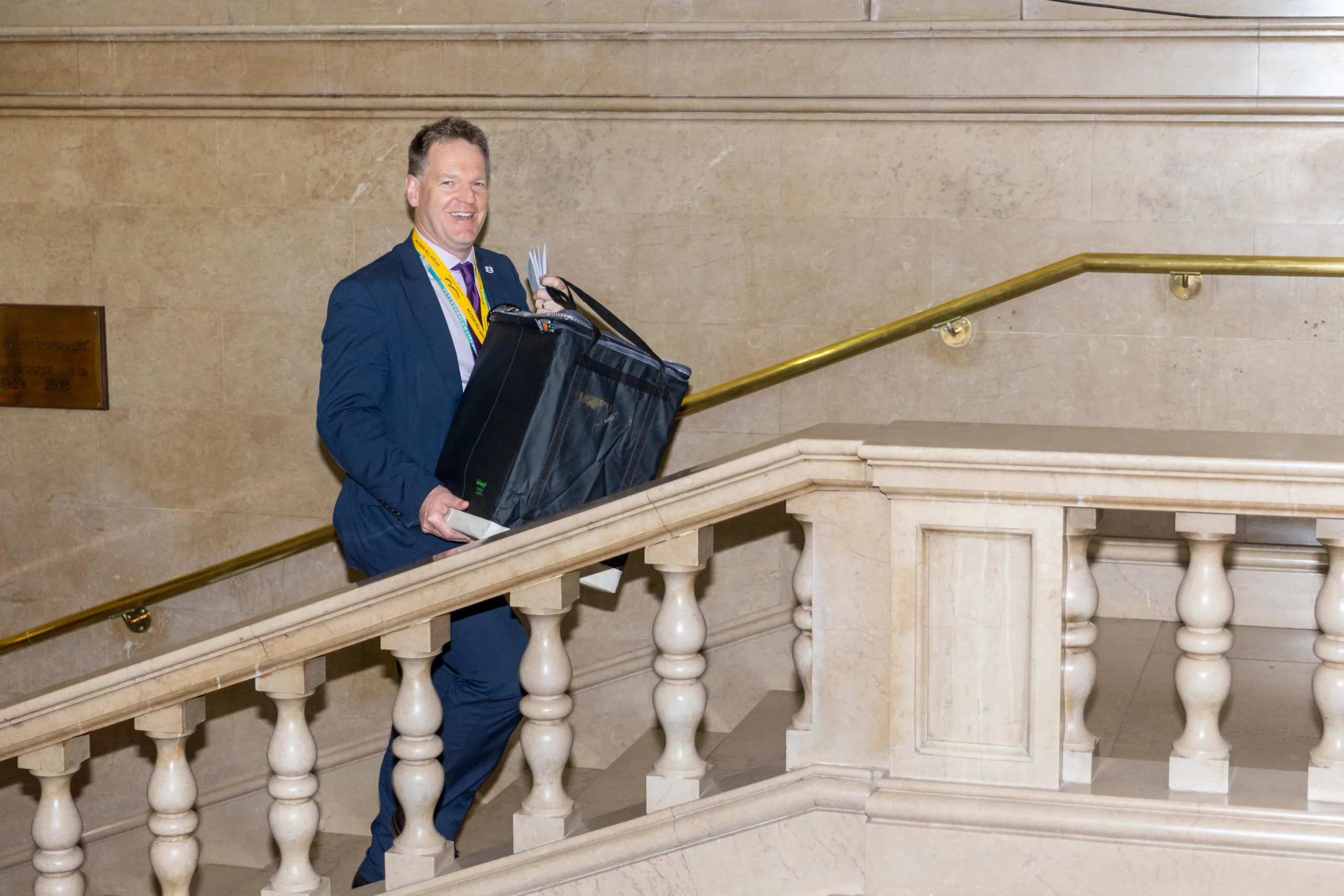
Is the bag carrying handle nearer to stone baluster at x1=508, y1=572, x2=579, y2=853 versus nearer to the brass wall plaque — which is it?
stone baluster at x1=508, y1=572, x2=579, y2=853

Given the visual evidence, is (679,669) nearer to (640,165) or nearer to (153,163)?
(640,165)

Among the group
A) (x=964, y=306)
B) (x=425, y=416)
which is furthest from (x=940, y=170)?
→ (x=425, y=416)

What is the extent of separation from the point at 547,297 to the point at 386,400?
0.48m

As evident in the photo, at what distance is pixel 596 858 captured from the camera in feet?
10.4

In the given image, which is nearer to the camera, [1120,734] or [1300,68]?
[1120,734]

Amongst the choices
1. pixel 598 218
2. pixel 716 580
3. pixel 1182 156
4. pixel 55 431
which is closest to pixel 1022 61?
pixel 1182 156

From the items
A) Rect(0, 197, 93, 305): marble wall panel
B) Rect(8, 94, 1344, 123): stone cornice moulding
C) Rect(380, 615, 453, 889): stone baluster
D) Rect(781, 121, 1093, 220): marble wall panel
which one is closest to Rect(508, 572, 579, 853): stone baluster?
Rect(380, 615, 453, 889): stone baluster

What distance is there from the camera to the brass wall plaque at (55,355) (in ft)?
21.5

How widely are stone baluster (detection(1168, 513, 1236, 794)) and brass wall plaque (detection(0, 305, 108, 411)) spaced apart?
5093mm

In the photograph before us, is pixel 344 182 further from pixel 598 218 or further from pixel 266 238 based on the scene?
pixel 598 218

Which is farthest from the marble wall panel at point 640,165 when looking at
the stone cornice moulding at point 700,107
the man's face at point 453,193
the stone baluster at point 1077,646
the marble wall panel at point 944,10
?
the stone baluster at point 1077,646

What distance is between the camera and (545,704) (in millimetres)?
3203

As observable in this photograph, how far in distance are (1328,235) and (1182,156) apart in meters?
0.58

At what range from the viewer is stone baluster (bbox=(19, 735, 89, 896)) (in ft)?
11.5
